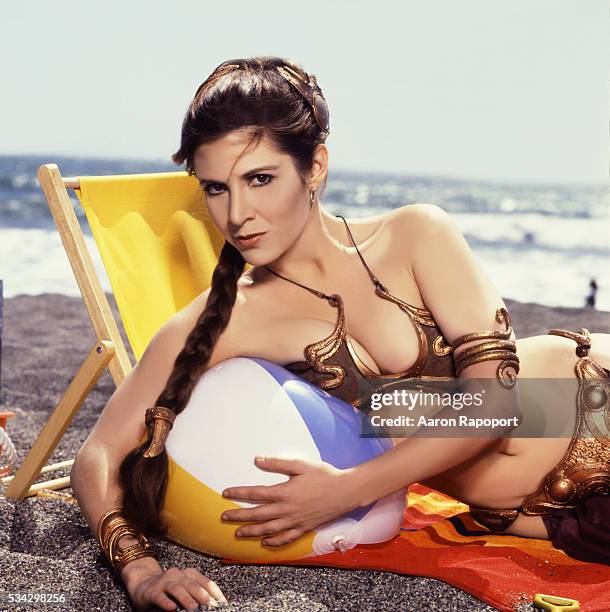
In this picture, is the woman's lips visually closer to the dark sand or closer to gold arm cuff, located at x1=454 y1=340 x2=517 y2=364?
gold arm cuff, located at x1=454 y1=340 x2=517 y2=364

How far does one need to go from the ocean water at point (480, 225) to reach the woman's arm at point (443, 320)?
8.99m

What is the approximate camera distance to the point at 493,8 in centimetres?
2831

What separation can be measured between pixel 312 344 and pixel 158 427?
1.52 feet

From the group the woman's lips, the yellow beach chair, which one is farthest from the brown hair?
the yellow beach chair

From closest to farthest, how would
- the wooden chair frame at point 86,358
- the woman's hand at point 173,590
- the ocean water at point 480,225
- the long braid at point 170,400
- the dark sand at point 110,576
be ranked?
the woman's hand at point 173,590, the dark sand at point 110,576, the long braid at point 170,400, the wooden chair frame at point 86,358, the ocean water at point 480,225

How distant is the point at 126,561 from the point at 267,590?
1.19ft

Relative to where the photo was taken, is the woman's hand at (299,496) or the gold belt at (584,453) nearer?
the woman's hand at (299,496)

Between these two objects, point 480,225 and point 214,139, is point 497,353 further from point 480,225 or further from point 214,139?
point 480,225

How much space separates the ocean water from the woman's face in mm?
8976

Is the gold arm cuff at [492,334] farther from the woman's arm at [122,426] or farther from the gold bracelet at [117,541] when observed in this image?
the gold bracelet at [117,541]

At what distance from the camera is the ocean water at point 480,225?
1265cm

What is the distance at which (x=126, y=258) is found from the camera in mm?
3299

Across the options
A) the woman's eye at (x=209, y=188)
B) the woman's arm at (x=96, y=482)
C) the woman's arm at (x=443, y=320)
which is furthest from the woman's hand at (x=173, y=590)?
the woman's eye at (x=209, y=188)

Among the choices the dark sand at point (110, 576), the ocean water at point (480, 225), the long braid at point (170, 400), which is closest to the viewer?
the dark sand at point (110, 576)
